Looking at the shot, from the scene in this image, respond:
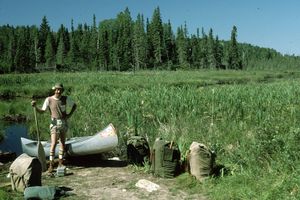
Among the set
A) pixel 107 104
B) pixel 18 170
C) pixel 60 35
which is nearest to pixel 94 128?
pixel 107 104

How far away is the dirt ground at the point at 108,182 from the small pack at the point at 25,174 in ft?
2.03

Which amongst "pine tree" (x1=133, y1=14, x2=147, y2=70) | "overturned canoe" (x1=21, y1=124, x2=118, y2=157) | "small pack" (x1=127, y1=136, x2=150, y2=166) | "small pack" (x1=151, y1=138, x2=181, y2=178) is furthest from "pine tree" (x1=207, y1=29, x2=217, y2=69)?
"small pack" (x1=151, y1=138, x2=181, y2=178)

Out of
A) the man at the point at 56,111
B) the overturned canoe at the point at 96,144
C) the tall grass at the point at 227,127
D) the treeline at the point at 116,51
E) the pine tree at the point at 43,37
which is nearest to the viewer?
the tall grass at the point at 227,127

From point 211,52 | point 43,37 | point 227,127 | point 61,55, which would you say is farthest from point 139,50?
point 227,127

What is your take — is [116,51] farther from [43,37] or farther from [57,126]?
[57,126]

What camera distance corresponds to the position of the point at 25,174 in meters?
7.29

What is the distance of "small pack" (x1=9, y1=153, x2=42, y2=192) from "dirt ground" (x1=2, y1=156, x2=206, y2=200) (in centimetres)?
62

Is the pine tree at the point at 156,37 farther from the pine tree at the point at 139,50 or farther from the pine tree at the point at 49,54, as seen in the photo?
the pine tree at the point at 49,54

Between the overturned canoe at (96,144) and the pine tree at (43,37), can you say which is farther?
the pine tree at (43,37)

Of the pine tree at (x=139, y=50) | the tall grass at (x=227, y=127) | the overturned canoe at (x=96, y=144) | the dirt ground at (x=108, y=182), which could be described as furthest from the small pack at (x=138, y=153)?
the pine tree at (x=139, y=50)

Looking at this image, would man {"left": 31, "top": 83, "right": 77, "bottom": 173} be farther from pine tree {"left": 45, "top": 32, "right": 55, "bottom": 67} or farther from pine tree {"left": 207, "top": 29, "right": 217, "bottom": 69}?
pine tree {"left": 207, "top": 29, "right": 217, "bottom": 69}

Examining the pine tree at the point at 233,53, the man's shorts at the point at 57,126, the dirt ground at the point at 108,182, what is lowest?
the dirt ground at the point at 108,182

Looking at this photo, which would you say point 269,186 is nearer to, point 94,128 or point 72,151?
point 72,151

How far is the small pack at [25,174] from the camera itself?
727 cm
